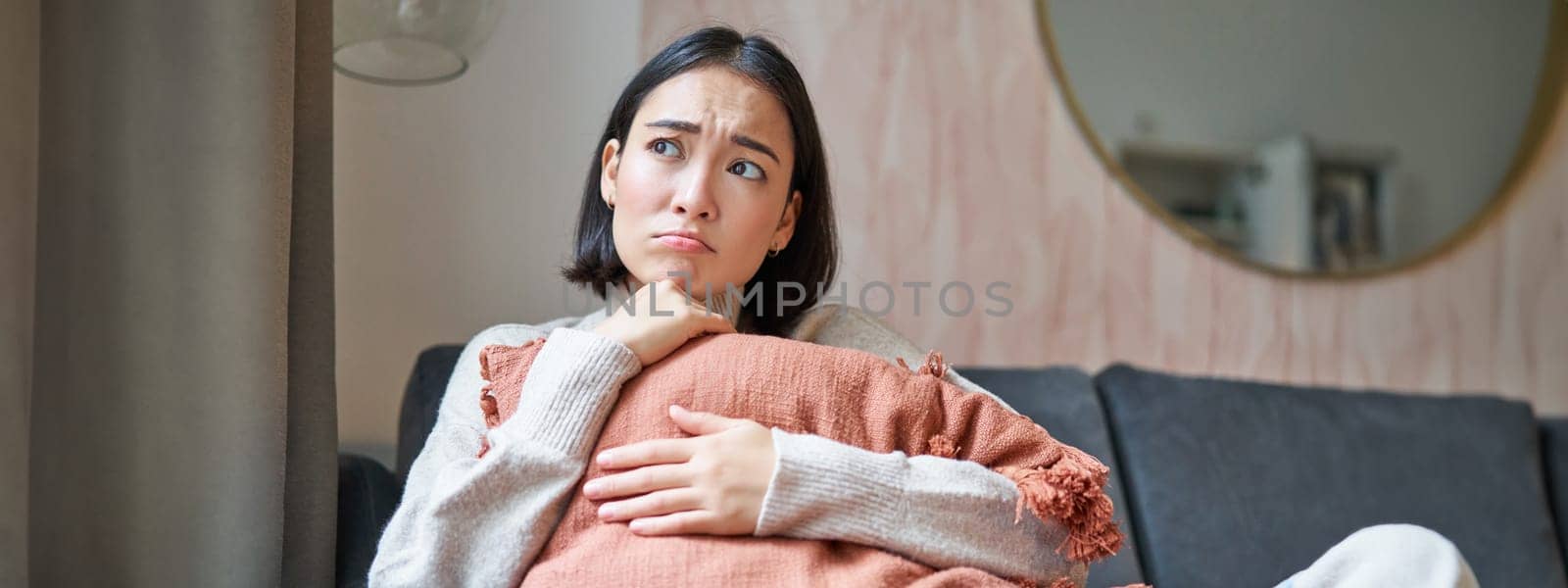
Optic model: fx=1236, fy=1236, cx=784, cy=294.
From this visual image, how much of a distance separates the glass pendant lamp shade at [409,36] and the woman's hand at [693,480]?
2.47ft

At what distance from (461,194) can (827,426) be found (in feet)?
3.00

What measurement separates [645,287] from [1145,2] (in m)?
1.39

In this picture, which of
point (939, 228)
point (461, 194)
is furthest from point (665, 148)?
point (939, 228)

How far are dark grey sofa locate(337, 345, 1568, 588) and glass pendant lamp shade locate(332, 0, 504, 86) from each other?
0.37 meters

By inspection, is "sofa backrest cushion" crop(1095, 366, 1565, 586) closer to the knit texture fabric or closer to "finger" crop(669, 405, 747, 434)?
the knit texture fabric

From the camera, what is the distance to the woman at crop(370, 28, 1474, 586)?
0.99 metres

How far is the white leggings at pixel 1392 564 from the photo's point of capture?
0.99 metres

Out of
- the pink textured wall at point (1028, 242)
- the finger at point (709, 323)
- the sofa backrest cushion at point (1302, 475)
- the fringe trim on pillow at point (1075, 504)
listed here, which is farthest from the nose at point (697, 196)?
the sofa backrest cushion at point (1302, 475)

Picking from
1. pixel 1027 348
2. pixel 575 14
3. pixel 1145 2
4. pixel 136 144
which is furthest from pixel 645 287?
pixel 1145 2

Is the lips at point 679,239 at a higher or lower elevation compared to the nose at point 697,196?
lower

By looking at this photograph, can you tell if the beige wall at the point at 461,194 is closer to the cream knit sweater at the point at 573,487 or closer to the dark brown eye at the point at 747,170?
the dark brown eye at the point at 747,170

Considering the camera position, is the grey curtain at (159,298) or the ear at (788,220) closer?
the grey curtain at (159,298)

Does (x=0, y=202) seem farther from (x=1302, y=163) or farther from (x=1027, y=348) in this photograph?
(x=1302, y=163)

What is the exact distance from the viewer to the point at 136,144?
116 cm
